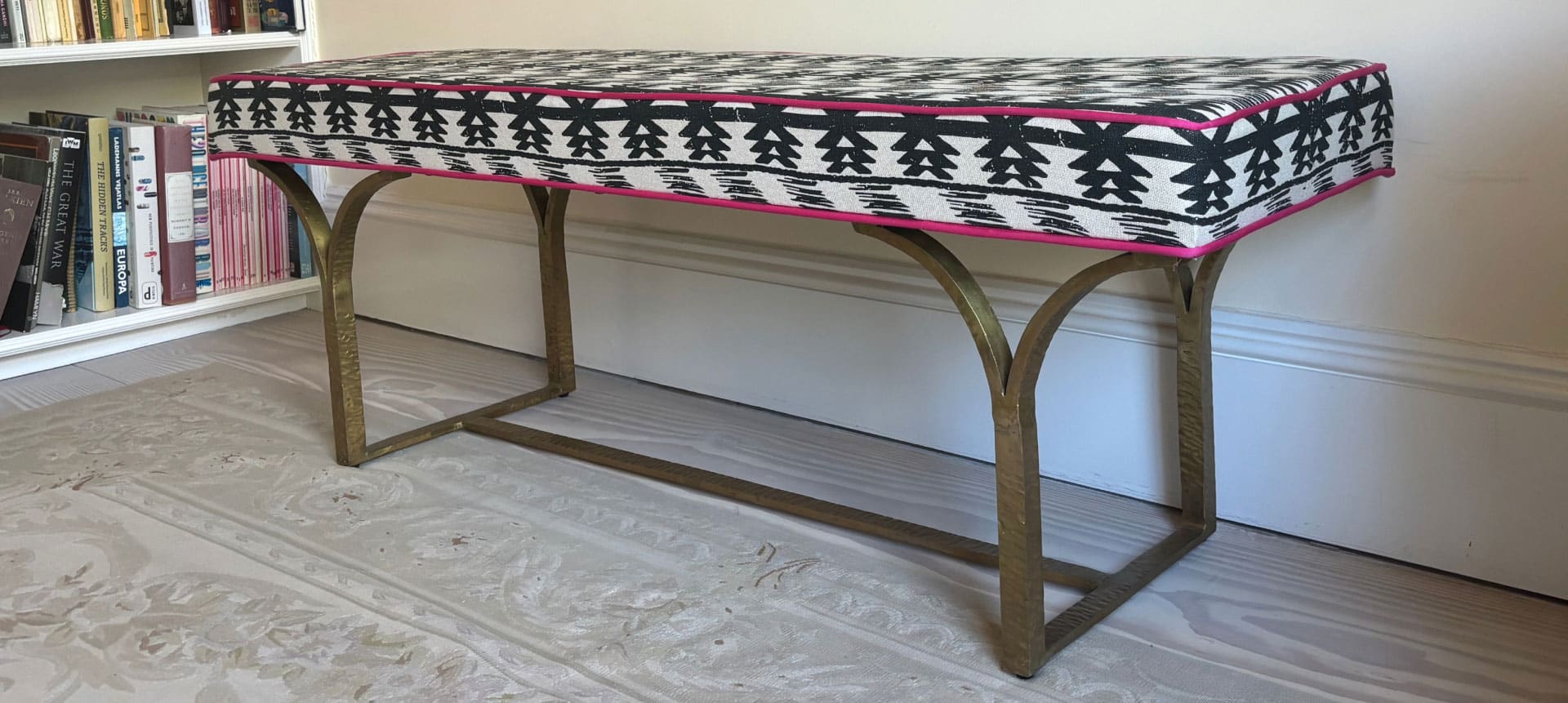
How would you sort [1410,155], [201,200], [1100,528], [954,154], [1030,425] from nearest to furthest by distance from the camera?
[954,154] → [1030,425] → [1410,155] → [1100,528] → [201,200]

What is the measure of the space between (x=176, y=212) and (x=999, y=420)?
4.78 ft

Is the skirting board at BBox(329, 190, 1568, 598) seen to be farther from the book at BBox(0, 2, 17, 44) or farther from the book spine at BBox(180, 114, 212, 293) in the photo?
the book at BBox(0, 2, 17, 44)

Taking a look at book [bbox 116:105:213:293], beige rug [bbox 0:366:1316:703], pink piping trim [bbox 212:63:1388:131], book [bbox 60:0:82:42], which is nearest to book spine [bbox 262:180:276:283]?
book [bbox 116:105:213:293]

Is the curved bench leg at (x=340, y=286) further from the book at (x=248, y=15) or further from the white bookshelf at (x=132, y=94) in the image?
the book at (x=248, y=15)

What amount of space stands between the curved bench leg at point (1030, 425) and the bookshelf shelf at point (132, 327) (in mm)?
1379

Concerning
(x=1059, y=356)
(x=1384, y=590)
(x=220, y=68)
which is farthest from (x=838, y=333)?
(x=220, y=68)

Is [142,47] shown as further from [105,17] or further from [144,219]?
[144,219]

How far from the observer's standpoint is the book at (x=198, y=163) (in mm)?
1902

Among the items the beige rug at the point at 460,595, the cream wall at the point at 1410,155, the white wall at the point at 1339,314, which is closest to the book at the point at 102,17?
the beige rug at the point at 460,595

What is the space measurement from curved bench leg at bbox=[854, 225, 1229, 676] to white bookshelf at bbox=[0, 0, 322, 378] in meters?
1.38

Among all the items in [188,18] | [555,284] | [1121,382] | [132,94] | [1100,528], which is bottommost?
[1100,528]

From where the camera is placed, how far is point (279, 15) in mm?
2035

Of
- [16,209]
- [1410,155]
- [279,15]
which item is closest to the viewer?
[1410,155]

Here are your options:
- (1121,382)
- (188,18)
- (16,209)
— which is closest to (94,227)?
(16,209)
